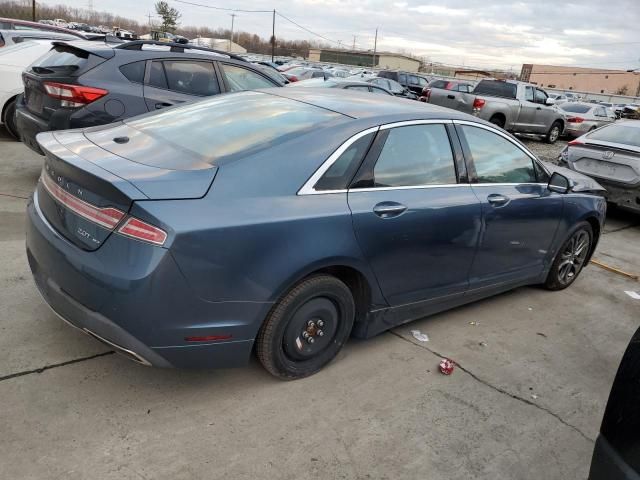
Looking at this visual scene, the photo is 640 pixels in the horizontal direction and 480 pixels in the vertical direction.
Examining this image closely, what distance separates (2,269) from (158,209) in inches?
92.8

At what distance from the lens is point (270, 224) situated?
266 cm

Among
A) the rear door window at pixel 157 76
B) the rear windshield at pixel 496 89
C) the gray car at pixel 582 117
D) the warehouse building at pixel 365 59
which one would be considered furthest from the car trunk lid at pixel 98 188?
the warehouse building at pixel 365 59

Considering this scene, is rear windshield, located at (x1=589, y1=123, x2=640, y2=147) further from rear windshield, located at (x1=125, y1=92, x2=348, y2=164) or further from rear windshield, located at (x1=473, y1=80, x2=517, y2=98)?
rear windshield, located at (x1=473, y1=80, x2=517, y2=98)

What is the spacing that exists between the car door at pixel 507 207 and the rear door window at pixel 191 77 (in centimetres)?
365

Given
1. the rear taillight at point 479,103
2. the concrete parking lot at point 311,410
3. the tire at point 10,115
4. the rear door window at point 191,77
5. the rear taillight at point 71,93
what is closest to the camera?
the concrete parking lot at point 311,410

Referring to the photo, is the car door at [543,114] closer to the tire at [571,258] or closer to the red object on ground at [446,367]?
the tire at [571,258]

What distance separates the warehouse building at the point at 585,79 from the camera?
85312mm

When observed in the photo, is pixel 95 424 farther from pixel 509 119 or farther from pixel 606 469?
pixel 509 119

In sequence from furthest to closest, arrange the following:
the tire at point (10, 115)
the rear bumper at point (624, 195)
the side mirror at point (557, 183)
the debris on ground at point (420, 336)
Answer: the tire at point (10, 115) → the rear bumper at point (624, 195) → the side mirror at point (557, 183) → the debris on ground at point (420, 336)

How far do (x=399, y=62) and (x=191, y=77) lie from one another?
330ft

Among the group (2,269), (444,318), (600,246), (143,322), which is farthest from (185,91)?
(600,246)

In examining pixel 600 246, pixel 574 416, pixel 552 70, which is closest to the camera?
pixel 574 416

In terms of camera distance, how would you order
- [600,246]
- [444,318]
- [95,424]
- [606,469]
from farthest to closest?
[600,246] → [444,318] → [95,424] → [606,469]

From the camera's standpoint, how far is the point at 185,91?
20.4ft
